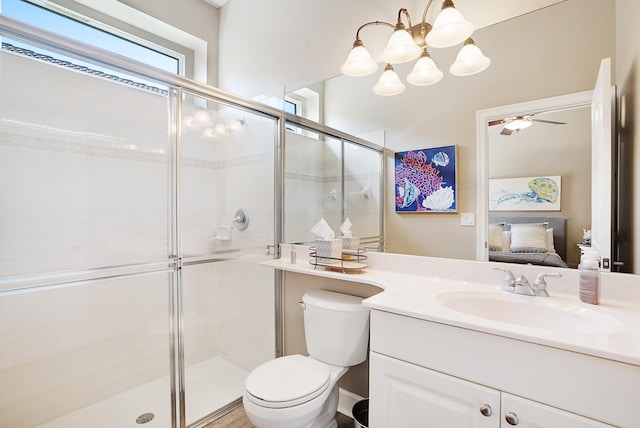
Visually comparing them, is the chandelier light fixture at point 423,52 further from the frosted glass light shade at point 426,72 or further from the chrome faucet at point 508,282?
the chrome faucet at point 508,282

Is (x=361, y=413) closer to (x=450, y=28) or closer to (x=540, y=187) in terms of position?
(x=540, y=187)

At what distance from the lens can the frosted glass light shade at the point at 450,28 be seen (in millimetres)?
1280

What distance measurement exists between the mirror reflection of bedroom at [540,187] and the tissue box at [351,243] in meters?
0.68

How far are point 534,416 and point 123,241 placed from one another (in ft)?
7.11

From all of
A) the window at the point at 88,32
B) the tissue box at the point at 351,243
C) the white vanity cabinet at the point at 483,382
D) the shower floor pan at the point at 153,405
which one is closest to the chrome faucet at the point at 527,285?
the white vanity cabinet at the point at 483,382

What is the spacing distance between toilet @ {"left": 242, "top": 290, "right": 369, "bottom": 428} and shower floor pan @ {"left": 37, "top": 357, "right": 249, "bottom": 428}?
695 millimetres

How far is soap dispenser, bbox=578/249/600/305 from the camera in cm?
103

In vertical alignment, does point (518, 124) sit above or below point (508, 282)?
above

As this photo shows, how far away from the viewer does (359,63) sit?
160 cm

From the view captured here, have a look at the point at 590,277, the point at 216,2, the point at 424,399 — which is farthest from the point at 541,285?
the point at 216,2

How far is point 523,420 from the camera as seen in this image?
819 mm

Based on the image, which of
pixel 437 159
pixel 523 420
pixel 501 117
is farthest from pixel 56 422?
pixel 501 117

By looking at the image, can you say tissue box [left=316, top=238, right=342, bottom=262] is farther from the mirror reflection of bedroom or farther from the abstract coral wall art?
the mirror reflection of bedroom

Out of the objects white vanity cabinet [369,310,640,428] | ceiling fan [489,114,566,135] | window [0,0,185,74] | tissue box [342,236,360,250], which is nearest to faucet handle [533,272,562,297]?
white vanity cabinet [369,310,640,428]
